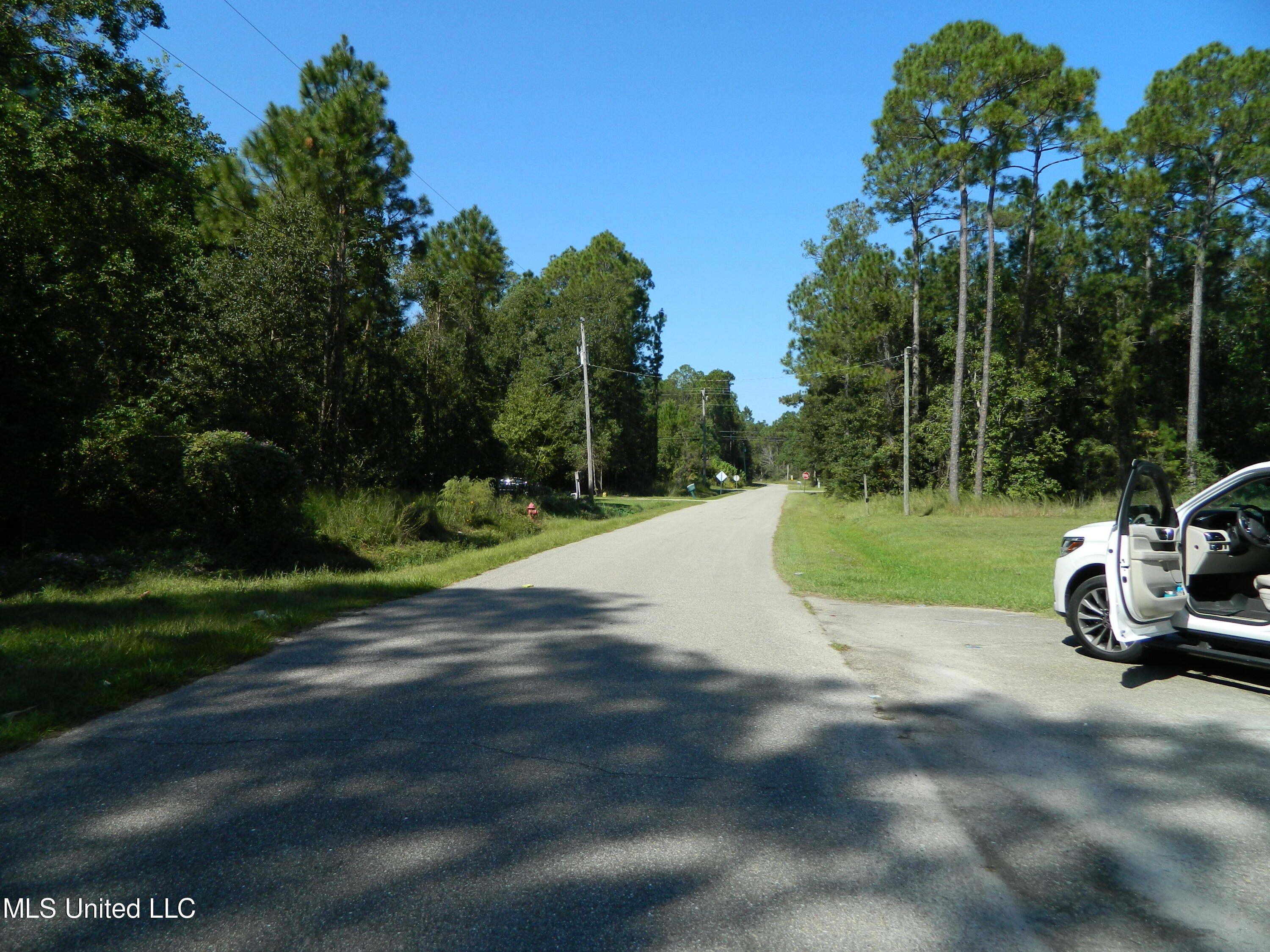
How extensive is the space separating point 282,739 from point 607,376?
49.6 metres

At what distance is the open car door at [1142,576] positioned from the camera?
6027 mm

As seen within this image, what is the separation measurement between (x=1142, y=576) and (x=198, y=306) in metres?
17.6

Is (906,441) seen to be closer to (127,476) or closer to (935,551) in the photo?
(935,551)

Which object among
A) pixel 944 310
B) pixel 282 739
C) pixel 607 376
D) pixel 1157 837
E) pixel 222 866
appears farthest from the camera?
pixel 607 376

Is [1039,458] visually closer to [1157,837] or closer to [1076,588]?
[1076,588]

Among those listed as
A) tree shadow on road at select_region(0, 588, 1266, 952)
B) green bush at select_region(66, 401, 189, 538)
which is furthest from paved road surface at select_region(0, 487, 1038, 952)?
green bush at select_region(66, 401, 189, 538)

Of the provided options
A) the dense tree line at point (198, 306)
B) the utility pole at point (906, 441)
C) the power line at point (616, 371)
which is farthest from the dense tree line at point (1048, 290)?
the dense tree line at point (198, 306)

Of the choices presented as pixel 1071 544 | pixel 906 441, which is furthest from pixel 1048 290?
pixel 1071 544

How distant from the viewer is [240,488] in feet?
41.6

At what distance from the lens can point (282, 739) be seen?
459cm

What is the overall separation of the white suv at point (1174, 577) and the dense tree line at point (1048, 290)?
27.4 meters

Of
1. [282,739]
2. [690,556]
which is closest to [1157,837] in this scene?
[282,739]

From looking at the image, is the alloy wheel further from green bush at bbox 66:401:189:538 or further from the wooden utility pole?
the wooden utility pole

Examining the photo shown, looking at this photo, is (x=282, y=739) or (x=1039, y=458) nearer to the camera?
(x=282, y=739)
